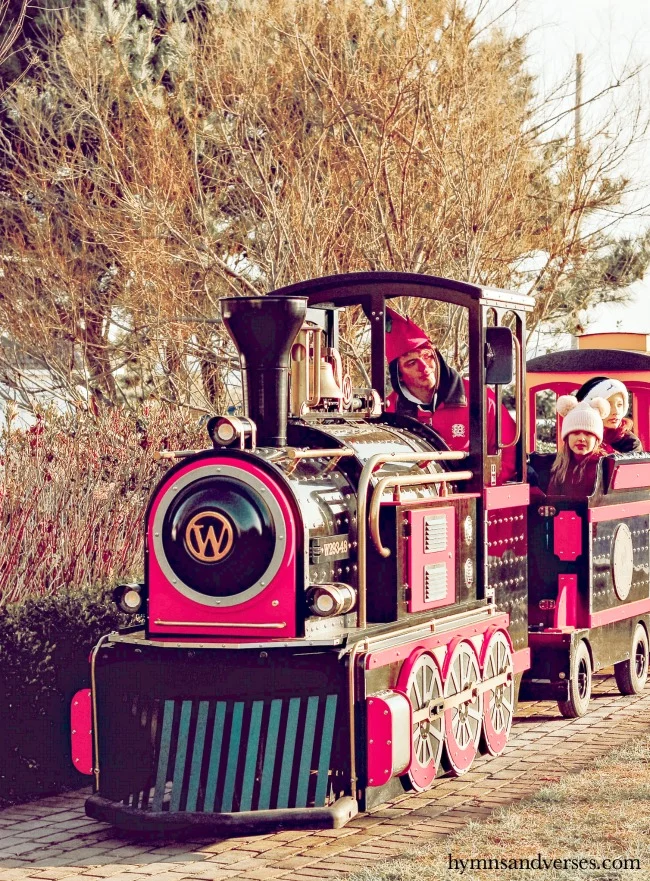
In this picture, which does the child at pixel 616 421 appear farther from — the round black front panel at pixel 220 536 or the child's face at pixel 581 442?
the round black front panel at pixel 220 536

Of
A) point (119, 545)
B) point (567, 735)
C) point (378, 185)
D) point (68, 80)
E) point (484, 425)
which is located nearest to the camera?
point (484, 425)

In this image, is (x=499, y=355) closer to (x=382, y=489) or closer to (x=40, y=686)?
(x=382, y=489)

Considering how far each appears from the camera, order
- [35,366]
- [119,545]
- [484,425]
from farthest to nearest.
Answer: [35,366] < [119,545] < [484,425]

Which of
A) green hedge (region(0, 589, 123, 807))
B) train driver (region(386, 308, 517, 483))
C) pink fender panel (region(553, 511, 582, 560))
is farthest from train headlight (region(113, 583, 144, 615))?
pink fender panel (region(553, 511, 582, 560))

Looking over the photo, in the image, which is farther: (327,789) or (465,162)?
(465,162)

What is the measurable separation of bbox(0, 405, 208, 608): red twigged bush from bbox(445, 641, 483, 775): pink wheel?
86.4 inches

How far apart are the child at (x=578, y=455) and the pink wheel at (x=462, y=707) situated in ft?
7.15

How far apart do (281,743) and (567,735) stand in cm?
281

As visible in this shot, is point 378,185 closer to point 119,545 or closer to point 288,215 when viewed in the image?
point 288,215

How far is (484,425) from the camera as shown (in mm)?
7562

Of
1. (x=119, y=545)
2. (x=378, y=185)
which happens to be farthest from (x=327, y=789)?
(x=378, y=185)

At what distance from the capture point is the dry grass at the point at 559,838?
5.33m

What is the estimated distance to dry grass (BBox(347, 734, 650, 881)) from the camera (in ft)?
17.5

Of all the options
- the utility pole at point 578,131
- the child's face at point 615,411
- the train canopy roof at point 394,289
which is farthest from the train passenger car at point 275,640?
the utility pole at point 578,131
